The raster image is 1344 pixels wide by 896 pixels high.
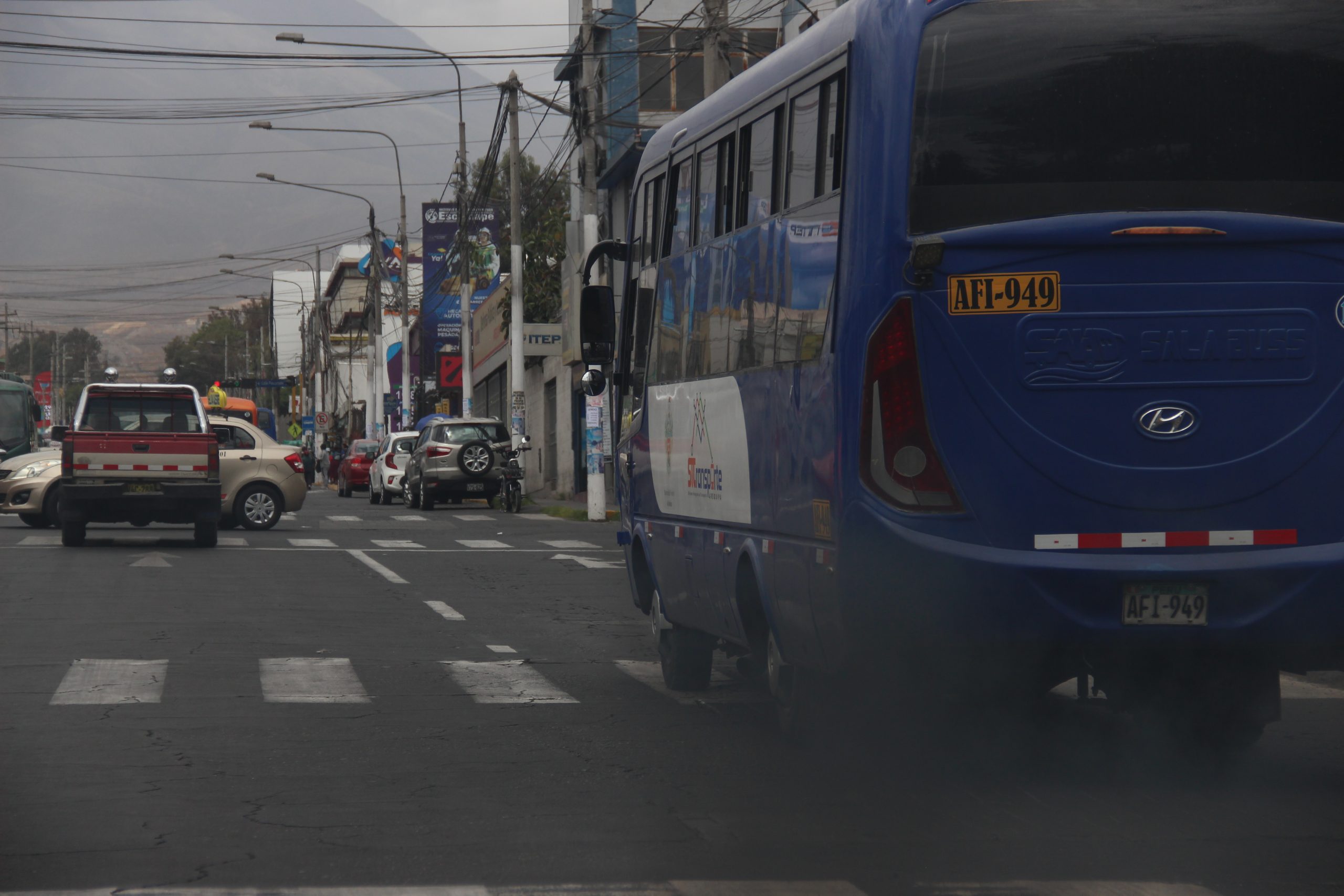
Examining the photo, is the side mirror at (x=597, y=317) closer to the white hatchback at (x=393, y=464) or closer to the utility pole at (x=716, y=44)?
the utility pole at (x=716, y=44)

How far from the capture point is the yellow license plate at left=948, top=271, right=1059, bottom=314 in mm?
6637

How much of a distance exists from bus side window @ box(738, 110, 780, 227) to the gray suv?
90.5 feet

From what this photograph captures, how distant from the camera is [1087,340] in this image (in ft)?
21.8

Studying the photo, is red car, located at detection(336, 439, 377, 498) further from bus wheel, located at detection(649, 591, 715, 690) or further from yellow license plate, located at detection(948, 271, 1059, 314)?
yellow license plate, located at detection(948, 271, 1059, 314)

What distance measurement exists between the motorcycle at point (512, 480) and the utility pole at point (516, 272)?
48 centimetres

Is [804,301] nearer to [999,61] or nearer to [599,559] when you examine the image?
[999,61]

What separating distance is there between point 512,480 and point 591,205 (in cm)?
641

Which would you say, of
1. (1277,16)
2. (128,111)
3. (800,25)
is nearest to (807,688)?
(1277,16)

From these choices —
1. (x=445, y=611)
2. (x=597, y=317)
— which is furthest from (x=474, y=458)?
(x=597, y=317)

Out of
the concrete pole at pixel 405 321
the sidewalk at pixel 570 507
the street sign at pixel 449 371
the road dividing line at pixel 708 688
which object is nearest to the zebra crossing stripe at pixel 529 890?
the road dividing line at pixel 708 688

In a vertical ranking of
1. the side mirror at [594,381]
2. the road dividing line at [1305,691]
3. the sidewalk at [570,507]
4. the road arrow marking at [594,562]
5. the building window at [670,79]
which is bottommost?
the sidewalk at [570,507]

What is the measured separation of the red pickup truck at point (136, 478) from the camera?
22.6m

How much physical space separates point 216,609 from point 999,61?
9860mm

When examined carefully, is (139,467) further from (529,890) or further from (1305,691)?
(529,890)
